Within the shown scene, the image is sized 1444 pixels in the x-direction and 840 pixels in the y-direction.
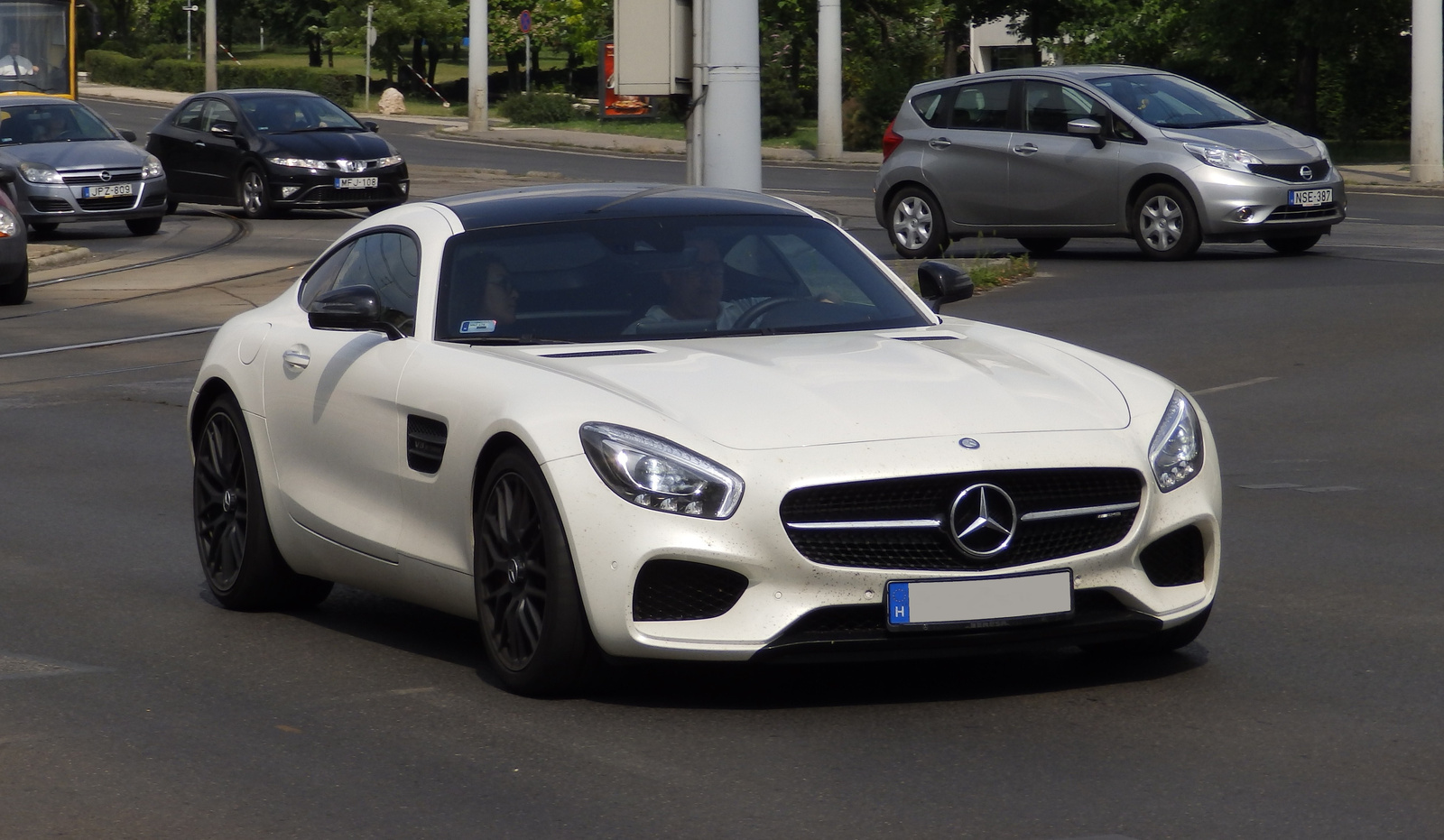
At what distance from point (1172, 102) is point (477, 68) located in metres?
36.3

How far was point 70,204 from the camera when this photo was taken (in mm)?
25984

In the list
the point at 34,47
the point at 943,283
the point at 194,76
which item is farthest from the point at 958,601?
the point at 194,76

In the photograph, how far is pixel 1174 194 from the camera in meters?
19.0

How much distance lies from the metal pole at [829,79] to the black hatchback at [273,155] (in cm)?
1432

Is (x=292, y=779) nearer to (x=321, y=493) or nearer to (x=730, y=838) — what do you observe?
(x=730, y=838)

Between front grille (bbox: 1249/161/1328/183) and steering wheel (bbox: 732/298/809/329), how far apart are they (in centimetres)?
1274

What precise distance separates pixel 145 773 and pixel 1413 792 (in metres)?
2.91

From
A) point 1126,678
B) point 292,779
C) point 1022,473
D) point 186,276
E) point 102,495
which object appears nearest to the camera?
point 292,779

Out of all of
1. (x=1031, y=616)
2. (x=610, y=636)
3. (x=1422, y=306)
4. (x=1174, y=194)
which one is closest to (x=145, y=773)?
(x=610, y=636)

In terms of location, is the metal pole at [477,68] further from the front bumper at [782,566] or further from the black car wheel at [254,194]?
the front bumper at [782,566]

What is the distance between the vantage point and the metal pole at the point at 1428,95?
2978cm

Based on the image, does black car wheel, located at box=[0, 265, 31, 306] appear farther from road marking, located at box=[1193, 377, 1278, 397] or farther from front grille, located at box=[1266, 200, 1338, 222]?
road marking, located at box=[1193, 377, 1278, 397]

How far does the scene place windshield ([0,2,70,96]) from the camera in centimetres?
3312

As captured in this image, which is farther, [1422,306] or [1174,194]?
[1174,194]
